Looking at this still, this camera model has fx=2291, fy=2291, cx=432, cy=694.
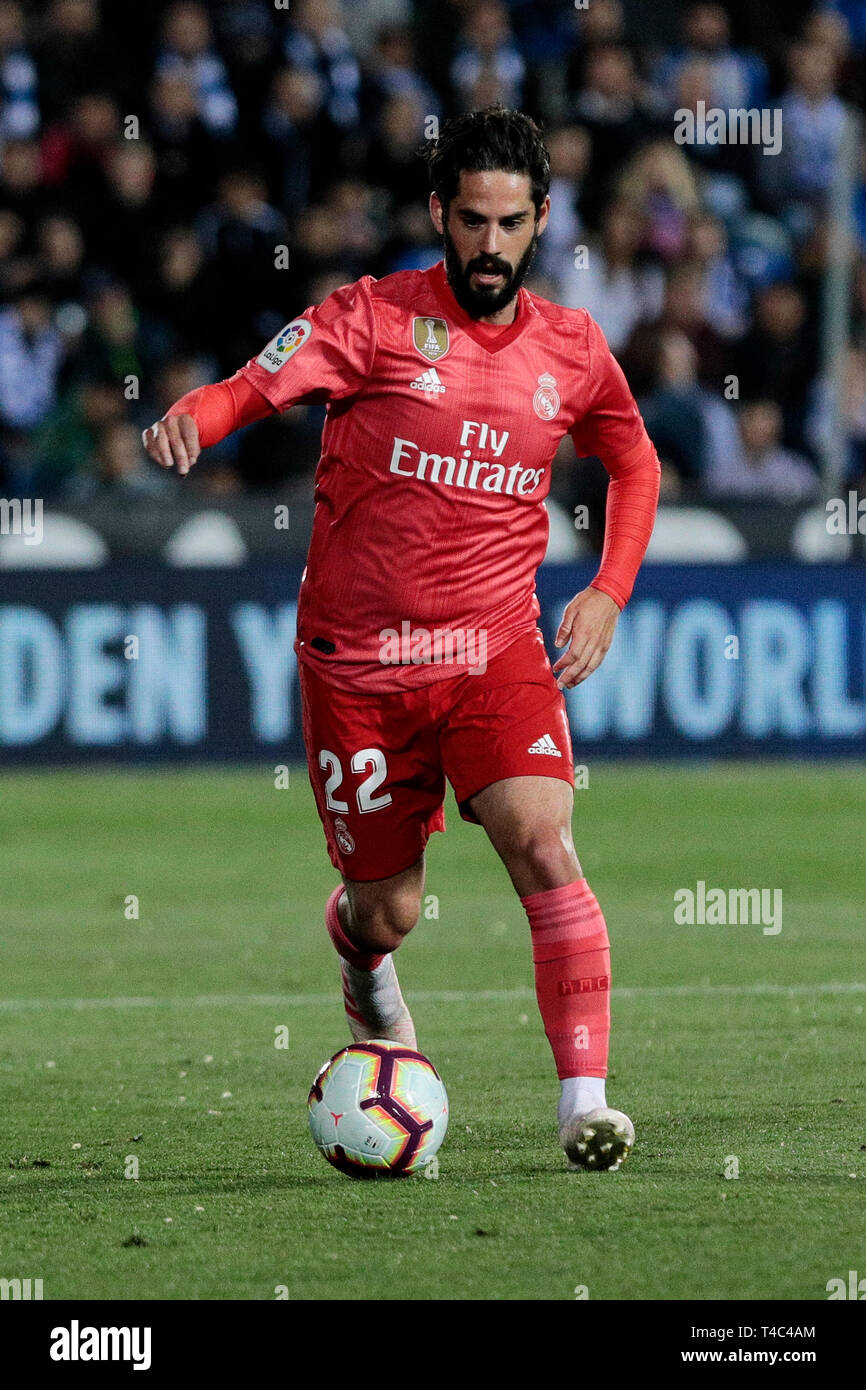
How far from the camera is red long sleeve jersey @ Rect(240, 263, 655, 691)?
17.0 ft

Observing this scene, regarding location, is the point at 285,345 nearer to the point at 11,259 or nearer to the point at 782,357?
the point at 11,259

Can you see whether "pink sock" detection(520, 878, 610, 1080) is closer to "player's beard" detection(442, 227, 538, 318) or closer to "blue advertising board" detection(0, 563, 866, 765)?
"player's beard" detection(442, 227, 538, 318)

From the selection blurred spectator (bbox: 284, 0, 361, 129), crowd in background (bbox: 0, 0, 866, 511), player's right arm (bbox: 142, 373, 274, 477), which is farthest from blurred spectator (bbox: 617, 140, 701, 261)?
player's right arm (bbox: 142, 373, 274, 477)

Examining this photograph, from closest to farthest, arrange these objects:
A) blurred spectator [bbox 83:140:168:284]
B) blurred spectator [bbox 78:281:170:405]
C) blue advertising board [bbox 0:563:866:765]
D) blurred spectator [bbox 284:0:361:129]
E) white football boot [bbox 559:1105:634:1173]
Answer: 1. white football boot [bbox 559:1105:634:1173]
2. blue advertising board [bbox 0:563:866:765]
3. blurred spectator [bbox 78:281:170:405]
4. blurred spectator [bbox 83:140:168:284]
5. blurred spectator [bbox 284:0:361:129]

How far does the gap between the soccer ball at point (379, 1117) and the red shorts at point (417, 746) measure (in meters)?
0.56

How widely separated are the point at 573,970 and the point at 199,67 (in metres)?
10.9

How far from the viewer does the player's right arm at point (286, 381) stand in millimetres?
4676

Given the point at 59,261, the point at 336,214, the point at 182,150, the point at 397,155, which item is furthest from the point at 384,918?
the point at 397,155

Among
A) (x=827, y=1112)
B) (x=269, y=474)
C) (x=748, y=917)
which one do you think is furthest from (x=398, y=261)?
(x=827, y=1112)

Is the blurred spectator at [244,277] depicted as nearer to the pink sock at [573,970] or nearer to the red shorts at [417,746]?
the red shorts at [417,746]

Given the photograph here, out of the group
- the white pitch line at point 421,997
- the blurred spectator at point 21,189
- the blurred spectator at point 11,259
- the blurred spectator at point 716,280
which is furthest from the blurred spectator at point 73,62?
the white pitch line at point 421,997

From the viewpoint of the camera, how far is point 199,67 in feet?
48.4

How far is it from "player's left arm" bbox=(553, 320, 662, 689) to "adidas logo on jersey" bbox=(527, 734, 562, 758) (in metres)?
0.16

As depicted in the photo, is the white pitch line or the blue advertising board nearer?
the white pitch line
